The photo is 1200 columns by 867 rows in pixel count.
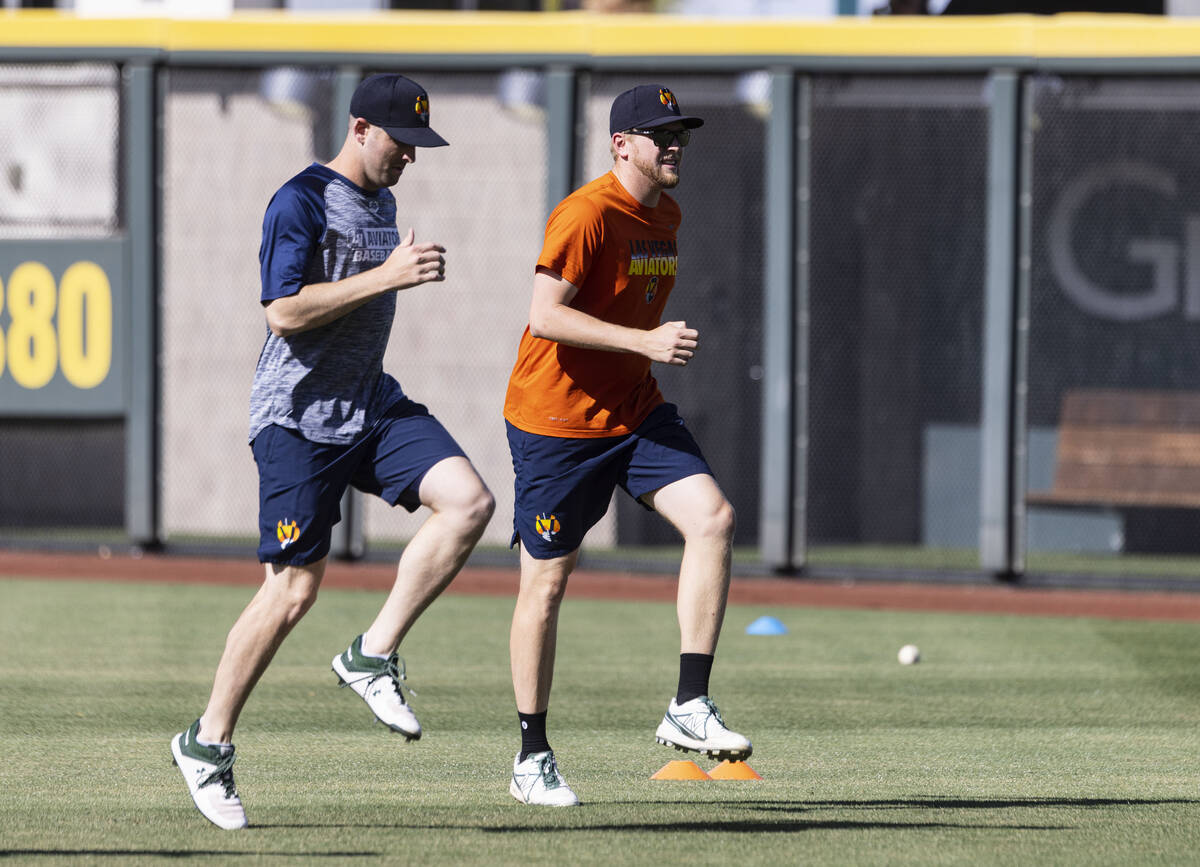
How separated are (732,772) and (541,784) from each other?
922mm

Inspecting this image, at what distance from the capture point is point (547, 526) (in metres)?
5.67

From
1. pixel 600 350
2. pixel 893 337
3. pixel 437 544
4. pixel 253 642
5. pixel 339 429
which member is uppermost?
pixel 893 337

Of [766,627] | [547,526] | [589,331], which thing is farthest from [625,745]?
[766,627]

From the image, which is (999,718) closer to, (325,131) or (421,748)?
(421,748)

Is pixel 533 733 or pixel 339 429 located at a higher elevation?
pixel 339 429

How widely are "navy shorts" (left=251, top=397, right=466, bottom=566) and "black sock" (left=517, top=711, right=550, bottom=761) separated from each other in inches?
28.7

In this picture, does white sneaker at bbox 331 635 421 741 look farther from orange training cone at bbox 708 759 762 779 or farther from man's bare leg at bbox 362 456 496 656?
orange training cone at bbox 708 759 762 779

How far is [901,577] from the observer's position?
1291 centimetres

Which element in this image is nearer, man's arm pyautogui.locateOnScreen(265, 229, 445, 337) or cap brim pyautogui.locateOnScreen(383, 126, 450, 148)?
man's arm pyautogui.locateOnScreen(265, 229, 445, 337)

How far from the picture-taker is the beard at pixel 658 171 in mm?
5645

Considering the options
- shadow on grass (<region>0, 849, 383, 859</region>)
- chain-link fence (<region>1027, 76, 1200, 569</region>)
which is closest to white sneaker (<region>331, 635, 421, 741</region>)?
shadow on grass (<region>0, 849, 383, 859</region>)

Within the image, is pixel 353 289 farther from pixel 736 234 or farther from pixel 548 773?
pixel 736 234

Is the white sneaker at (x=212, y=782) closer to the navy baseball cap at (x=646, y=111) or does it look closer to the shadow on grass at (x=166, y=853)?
the shadow on grass at (x=166, y=853)

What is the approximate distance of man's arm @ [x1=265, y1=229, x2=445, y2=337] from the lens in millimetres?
5156
